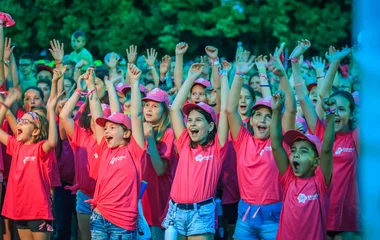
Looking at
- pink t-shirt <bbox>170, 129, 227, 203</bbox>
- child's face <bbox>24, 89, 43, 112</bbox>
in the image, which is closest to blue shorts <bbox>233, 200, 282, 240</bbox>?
pink t-shirt <bbox>170, 129, 227, 203</bbox>

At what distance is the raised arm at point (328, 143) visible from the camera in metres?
5.19

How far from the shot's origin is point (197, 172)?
6.24 meters

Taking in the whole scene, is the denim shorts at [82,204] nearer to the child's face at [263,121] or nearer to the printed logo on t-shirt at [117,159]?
the printed logo on t-shirt at [117,159]

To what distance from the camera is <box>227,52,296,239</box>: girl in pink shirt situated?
6.11 m

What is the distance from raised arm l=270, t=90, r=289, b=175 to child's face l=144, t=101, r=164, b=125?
5.62 ft

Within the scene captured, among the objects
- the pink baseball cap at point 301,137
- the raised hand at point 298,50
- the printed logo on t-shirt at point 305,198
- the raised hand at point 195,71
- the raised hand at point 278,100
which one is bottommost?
the printed logo on t-shirt at point 305,198

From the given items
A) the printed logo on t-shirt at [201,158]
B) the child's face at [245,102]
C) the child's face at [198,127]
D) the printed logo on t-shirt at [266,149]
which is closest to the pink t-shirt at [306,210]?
the printed logo on t-shirt at [266,149]

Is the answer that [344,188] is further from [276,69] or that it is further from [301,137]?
[276,69]

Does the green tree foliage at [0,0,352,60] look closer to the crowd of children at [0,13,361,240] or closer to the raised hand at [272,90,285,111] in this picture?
the crowd of children at [0,13,361,240]

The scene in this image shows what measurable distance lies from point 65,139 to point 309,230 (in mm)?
3654

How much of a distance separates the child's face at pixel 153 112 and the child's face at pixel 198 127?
63 centimetres

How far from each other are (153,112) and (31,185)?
4.66 feet

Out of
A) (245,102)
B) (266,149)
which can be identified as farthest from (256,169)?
(245,102)

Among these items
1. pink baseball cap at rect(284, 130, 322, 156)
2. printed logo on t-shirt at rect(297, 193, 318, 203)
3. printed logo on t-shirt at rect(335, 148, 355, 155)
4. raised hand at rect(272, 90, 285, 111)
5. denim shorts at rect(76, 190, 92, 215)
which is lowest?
denim shorts at rect(76, 190, 92, 215)
